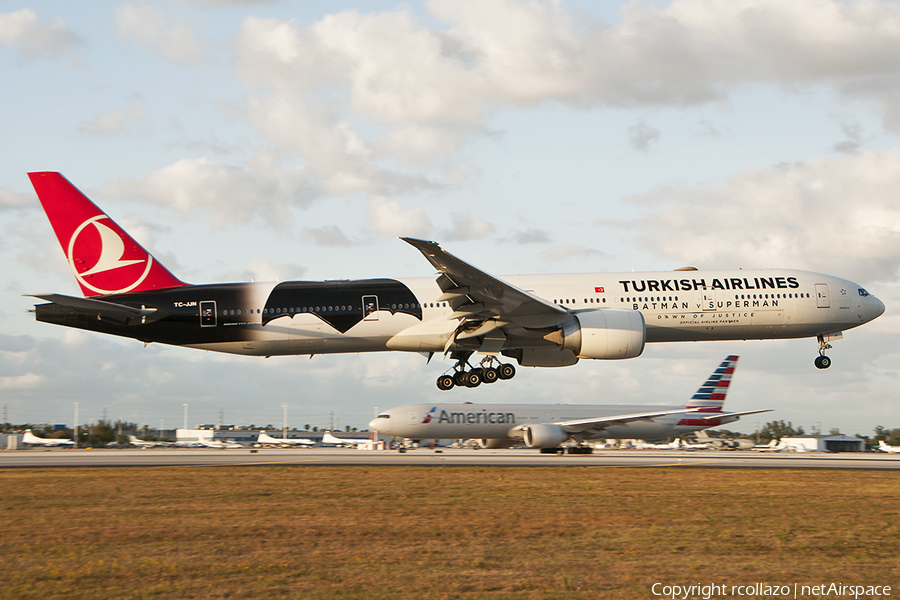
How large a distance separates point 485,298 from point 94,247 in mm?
16528

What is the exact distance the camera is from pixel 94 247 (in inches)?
1328

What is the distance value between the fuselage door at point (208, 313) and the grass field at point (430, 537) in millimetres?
6867

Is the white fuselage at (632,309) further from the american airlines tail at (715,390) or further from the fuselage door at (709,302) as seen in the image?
the american airlines tail at (715,390)

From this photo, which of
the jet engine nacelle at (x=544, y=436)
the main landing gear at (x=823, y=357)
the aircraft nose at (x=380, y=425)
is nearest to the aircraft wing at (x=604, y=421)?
the jet engine nacelle at (x=544, y=436)

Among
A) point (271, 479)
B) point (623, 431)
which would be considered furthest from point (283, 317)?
point (623, 431)

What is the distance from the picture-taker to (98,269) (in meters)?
33.6

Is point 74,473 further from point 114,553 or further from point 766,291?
point 766,291

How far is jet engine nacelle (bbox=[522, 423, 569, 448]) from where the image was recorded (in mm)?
51844

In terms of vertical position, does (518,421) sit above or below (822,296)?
below

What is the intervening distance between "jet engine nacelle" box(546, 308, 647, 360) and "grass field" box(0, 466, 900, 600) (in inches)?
200

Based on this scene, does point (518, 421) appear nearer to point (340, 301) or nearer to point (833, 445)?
point (340, 301)

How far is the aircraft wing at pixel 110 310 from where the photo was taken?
1162 inches

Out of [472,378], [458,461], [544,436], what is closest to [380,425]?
[544,436]

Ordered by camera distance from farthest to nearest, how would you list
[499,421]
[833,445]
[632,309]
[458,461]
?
[833,445]
[499,421]
[458,461]
[632,309]
